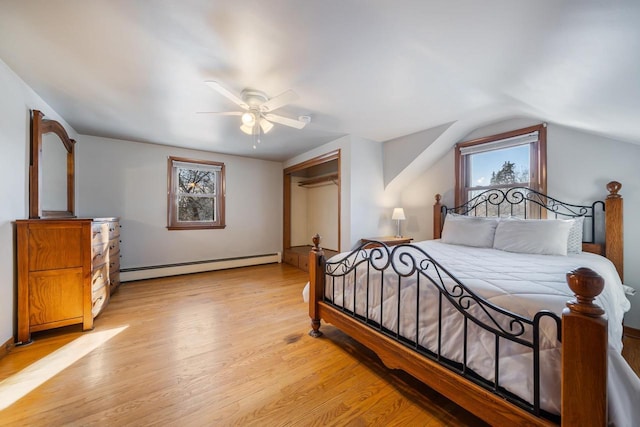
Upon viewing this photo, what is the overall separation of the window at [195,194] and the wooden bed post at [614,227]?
17.5 feet

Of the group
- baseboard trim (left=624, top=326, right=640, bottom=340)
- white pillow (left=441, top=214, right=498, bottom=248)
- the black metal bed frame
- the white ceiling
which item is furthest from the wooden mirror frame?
baseboard trim (left=624, top=326, right=640, bottom=340)

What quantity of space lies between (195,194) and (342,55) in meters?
3.85

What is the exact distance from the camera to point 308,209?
19.6 ft

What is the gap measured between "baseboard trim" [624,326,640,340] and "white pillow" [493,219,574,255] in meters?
0.97

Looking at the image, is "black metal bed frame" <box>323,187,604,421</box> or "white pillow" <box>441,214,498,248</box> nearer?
"black metal bed frame" <box>323,187,604,421</box>

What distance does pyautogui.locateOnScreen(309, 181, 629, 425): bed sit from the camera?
0.84 m

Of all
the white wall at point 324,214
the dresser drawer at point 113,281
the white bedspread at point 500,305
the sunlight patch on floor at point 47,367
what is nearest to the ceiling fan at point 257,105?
the white bedspread at point 500,305

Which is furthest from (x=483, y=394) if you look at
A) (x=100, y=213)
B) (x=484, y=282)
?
(x=100, y=213)

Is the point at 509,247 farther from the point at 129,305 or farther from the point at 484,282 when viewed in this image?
the point at 129,305

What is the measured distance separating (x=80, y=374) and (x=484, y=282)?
2.72 meters

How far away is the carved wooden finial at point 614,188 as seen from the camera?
7.52 feet

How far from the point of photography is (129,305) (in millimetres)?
2859

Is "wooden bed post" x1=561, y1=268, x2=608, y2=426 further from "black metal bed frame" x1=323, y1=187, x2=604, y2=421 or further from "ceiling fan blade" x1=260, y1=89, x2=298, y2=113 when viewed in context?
"ceiling fan blade" x1=260, y1=89, x2=298, y2=113

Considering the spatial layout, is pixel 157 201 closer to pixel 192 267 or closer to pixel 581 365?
pixel 192 267
